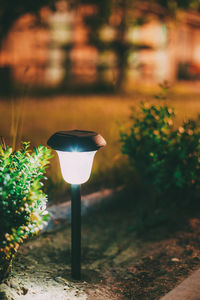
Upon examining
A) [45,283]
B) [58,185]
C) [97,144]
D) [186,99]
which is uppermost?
[186,99]

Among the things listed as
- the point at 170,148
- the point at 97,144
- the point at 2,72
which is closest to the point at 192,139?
the point at 170,148

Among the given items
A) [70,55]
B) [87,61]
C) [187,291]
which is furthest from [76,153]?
[70,55]

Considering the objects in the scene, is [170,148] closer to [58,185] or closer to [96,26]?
[58,185]

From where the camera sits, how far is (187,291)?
7.58 feet

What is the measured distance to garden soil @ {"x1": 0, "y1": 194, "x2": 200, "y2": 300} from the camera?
2.46 metres

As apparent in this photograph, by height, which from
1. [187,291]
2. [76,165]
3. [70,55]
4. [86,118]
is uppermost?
[70,55]

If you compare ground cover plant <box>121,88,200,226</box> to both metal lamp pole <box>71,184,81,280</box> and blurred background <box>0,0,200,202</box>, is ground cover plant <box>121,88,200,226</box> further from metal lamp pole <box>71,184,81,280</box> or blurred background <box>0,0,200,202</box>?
blurred background <box>0,0,200,202</box>

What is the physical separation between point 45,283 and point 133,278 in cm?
68

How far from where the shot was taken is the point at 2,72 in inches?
575

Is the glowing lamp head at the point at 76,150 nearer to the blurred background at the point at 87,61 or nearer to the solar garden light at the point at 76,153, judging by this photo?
the solar garden light at the point at 76,153

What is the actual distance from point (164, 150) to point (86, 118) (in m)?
5.39

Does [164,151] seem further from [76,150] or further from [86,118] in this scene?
[86,118]

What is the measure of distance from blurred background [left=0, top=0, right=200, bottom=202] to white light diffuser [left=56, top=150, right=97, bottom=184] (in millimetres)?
4186

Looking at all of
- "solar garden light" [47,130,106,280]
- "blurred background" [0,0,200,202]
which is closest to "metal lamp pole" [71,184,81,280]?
"solar garden light" [47,130,106,280]
